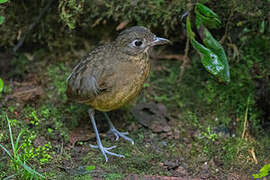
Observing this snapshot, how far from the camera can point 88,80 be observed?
15.0 feet

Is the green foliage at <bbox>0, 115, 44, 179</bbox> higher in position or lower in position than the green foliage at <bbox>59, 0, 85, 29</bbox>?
lower

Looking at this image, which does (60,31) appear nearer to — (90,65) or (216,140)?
(90,65)

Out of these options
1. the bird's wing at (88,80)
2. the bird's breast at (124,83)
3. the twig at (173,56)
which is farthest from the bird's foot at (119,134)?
the twig at (173,56)

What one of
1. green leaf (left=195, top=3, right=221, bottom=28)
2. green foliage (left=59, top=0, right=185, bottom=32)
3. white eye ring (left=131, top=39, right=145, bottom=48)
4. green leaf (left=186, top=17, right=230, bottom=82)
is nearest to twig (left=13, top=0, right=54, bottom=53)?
green foliage (left=59, top=0, right=185, bottom=32)

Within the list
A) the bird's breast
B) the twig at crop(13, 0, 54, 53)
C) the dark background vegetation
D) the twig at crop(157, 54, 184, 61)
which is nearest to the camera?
the dark background vegetation

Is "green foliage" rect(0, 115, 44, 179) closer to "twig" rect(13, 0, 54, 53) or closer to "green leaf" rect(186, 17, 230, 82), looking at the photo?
"green leaf" rect(186, 17, 230, 82)

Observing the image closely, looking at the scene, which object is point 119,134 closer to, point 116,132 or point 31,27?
point 116,132

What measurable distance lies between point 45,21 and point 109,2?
1.17 meters

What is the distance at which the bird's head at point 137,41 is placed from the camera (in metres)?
4.50

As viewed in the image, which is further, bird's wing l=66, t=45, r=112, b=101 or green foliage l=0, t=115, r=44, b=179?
bird's wing l=66, t=45, r=112, b=101

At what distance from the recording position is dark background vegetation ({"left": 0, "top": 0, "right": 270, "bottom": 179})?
170 inches

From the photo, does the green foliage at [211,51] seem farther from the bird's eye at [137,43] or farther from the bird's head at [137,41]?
the bird's eye at [137,43]

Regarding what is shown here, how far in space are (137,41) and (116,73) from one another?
19.6 inches

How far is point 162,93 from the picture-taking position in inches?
222
